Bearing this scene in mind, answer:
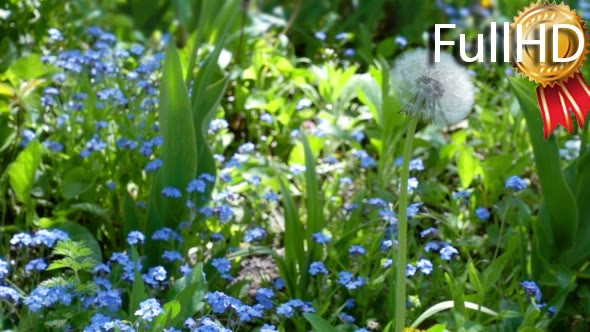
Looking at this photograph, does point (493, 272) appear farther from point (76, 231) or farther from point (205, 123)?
point (76, 231)

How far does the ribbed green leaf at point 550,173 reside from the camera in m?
2.34

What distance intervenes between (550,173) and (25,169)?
1.33 meters

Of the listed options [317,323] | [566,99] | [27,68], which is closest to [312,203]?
[317,323]

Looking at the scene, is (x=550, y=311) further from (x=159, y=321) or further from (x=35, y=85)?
(x=35, y=85)

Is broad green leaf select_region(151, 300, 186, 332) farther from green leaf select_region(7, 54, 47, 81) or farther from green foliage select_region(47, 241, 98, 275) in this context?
green leaf select_region(7, 54, 47, 81)

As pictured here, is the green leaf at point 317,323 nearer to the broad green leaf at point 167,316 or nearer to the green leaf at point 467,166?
the broad green leaf at point 167,316

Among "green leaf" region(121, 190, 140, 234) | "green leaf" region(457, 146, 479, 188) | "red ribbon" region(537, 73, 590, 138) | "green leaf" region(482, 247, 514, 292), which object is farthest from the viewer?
"green leaf" region(457, 146, 479, 188)

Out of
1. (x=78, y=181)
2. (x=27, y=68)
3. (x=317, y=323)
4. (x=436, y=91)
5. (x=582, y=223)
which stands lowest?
(x=317, y=323)

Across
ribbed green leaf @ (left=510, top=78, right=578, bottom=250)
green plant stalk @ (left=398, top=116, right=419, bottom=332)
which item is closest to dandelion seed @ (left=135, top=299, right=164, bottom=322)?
green plant stalk @ (left=398, top=116, right=419, bottom=332)

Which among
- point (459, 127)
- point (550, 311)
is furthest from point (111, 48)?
point (550, 311)

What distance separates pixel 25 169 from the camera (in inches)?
103

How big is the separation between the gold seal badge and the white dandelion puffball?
0.56 m

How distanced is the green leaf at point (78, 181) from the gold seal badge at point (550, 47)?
45.3 inches

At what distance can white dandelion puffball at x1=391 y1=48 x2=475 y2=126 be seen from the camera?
193 centimetres
